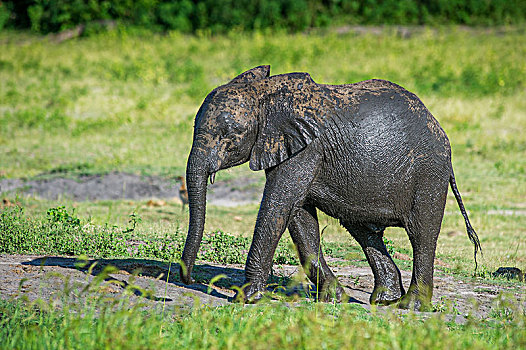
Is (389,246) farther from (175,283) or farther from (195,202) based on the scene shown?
(195,202)

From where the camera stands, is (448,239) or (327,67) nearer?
(448,239)

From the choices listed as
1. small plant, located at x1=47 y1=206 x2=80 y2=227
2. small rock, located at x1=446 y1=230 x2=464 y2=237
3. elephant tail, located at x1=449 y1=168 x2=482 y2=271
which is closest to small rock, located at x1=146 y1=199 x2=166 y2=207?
small plant, located at x1=47 y1=206 x2=80 y2=227

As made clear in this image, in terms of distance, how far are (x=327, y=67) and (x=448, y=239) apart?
1377 centimetres

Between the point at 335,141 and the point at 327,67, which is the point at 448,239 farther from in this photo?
the point at 327,67

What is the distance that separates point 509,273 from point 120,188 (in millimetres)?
7604

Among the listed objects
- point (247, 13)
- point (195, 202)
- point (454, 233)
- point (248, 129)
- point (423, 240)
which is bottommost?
point (454, 233)

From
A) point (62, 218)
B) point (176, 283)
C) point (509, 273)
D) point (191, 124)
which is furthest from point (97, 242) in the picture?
point (191, 124)

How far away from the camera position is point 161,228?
441 inches

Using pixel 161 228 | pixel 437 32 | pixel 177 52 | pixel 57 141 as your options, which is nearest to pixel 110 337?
pixel 161 228

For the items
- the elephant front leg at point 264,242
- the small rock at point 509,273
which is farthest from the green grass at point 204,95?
the elephant front leg at point 264,242

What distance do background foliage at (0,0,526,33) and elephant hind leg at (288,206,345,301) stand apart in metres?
23.9

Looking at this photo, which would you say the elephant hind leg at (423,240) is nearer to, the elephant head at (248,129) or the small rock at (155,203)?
the elephant head at (248,129)

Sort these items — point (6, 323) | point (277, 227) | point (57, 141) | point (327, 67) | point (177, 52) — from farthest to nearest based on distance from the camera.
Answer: point (177, 52)
point (327, 67)
point (57, 141)
point (277, 227)
point (6, 323)

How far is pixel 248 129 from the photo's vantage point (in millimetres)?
7090
